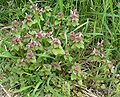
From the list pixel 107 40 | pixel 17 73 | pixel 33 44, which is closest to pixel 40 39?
pixel 33 44

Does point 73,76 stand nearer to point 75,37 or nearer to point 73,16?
point 75,37

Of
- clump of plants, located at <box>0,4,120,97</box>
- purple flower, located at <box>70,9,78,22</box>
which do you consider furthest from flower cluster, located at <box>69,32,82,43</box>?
purple flower, located at <box>70,9,78,22</box>

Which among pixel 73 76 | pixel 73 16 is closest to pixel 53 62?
pixel 73 76

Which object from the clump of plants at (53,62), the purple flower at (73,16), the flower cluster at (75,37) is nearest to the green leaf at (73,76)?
the clump of plants at (53,62)

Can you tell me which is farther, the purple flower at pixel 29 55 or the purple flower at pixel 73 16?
the purple flower at pixel 73 16

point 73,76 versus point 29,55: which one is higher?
point 29,55

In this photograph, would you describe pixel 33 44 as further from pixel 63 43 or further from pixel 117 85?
pixel 117 85

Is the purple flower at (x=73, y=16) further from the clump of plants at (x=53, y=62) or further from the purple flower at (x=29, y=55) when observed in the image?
the purple flower at (x=29, y=55)

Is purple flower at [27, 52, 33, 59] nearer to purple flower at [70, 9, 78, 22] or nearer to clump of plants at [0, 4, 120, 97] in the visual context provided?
clump of plants at [0, 4, 120, 97]
